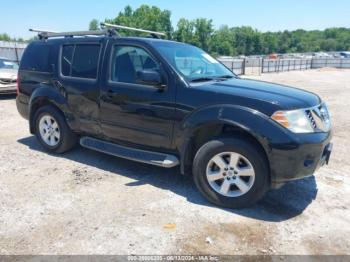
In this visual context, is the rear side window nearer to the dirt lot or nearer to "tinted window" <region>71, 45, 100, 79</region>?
"tinted window" <region>71, 45, 100, 79</region>

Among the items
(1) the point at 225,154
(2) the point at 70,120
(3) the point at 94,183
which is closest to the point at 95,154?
(2) the point at 70,120

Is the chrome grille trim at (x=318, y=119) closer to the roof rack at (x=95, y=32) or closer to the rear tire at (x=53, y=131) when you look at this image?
the roof rack at (x=95, y=32)

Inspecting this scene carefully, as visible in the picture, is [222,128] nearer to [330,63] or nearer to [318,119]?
[318,119]

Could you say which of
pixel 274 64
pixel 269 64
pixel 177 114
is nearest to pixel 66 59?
pixel 177 114

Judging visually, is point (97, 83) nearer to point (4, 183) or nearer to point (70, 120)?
point (70, 120)

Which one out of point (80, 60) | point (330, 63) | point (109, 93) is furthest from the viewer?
point (330, 63)

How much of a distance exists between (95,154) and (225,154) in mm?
2629

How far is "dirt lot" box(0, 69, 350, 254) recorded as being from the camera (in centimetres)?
316

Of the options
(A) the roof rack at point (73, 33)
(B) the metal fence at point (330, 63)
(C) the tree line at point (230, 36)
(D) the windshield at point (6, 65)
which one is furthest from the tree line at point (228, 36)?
(A) the roof rack at point (73, 33)

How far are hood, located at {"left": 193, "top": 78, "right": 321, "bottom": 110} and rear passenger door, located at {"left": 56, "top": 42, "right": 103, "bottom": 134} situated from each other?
5.44 ft

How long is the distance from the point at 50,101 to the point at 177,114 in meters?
2.38

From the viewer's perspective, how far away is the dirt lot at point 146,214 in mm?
3162

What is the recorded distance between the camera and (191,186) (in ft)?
A: 14.8

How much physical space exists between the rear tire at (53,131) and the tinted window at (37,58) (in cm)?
66
